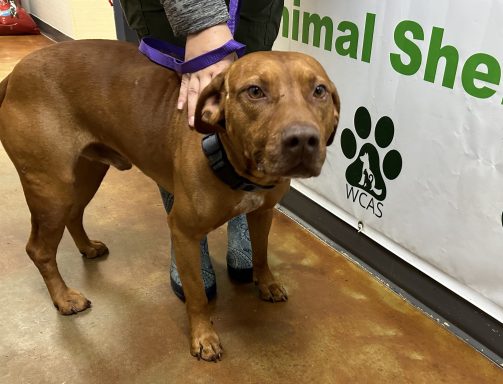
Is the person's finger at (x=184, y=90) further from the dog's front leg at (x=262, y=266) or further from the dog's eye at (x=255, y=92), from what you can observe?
the dog's front leg at (x=262, y=266)

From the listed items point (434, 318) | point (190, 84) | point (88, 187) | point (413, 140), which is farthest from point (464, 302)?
point (88, 187)

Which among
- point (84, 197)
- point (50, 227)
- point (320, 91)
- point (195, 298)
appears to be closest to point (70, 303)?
point (50, 227)

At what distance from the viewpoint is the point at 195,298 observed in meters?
1.75

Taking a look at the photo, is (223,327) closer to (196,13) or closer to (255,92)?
(255,92)

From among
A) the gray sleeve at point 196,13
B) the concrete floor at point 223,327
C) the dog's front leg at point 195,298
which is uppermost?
the gray sleeve at point 196,13

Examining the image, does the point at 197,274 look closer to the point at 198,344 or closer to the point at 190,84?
the point at 198,344

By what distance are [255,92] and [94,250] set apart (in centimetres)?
133

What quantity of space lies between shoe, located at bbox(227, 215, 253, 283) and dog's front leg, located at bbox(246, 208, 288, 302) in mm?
59

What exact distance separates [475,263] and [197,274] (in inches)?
39.3

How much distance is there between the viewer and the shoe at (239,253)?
2.16 m

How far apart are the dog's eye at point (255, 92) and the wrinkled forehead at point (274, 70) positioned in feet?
0.06

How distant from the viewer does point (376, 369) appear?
175cm

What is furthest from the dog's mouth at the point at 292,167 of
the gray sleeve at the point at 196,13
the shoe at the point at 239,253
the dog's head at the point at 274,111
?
the shoe at the point at 239,253

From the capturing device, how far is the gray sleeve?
1.43m
